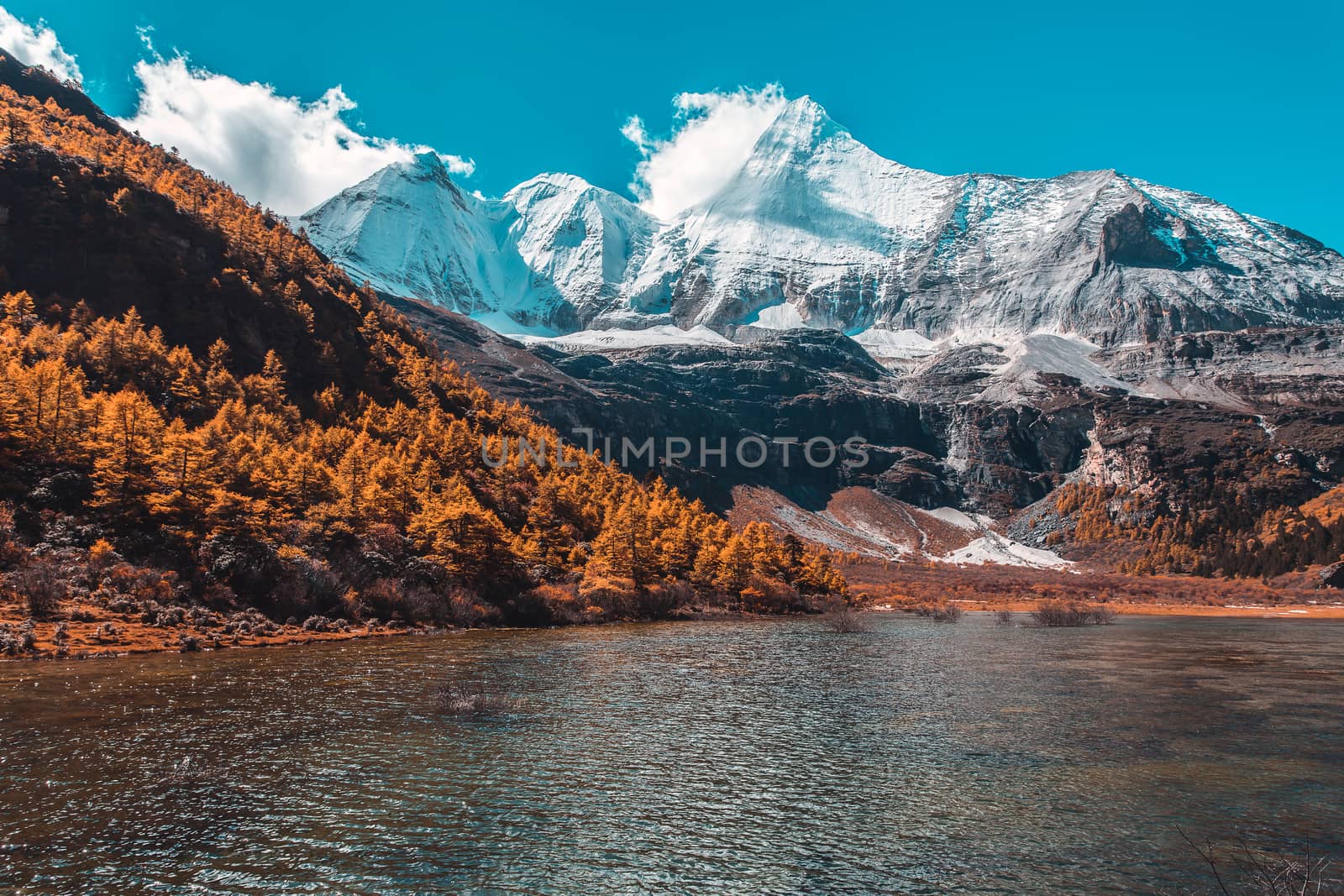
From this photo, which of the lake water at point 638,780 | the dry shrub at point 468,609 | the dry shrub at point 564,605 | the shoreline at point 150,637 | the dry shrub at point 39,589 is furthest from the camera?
the dry shrub at point 564,605

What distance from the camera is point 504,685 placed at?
1359 inches

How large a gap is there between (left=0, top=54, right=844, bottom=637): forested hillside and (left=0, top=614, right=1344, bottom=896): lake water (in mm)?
18632

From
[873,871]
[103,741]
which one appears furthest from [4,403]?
[873,871]

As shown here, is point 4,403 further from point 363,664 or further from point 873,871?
point 873,871

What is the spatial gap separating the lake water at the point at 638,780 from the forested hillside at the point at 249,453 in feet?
61.1

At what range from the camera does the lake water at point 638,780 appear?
14.8 meters

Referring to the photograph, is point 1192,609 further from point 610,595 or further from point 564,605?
point 564,605

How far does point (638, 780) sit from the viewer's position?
2091 cm

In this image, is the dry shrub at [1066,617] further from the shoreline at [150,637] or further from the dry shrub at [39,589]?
the dry shrub at [39,589]

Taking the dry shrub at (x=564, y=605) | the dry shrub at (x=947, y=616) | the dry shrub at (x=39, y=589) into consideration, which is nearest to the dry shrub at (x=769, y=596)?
the dry shrub at (x=947, y=616)

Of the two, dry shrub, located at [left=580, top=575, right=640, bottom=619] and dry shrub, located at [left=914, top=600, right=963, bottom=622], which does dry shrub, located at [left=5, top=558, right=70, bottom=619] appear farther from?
dry shrub, located at [left=914, top=600, right=963, bottom=622]

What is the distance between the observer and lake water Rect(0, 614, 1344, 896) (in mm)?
14758

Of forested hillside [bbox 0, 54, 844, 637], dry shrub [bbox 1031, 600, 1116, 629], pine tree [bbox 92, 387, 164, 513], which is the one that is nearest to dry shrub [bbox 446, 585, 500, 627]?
forested hillside [bbox 0, 54, 844, 637]

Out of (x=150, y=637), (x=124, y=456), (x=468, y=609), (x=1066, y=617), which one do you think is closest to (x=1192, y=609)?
(x=1066, y=617)
